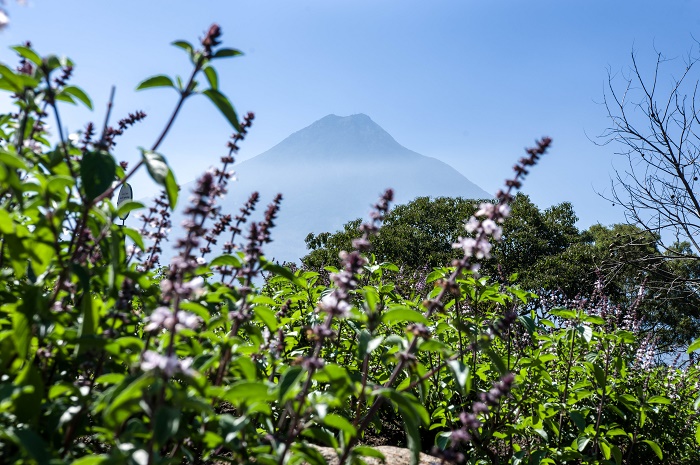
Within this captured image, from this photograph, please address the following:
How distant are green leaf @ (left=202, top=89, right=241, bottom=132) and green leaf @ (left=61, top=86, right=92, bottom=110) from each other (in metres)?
0.80

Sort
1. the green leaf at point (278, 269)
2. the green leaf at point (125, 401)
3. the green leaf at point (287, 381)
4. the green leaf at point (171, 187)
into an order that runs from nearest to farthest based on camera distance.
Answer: the green leaf at point (125, 401) < the green leaf at point (287, 381) < the green leaf at point (171, 187) < the green leaf at point (278, 269)

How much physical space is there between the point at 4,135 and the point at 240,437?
7.90 ft

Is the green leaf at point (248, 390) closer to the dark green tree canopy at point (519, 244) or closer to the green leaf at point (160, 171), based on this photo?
the green leaf at point (160, 171)

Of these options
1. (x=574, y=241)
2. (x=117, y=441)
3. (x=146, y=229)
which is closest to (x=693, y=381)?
(x=146, y=229)

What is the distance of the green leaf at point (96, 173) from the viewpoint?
2295 millimetres

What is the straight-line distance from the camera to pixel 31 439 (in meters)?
1.95

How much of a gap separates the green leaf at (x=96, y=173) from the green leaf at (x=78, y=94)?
0.64 metres

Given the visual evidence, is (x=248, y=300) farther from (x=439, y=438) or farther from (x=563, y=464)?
(x=563, y=464)

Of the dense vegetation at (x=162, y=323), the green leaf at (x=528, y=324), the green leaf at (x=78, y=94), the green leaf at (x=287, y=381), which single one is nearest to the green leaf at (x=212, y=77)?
the dense vegetation at (x=162, y=323)

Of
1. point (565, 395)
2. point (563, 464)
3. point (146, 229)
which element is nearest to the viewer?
point (146, 229)

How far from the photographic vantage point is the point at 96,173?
7.66ft

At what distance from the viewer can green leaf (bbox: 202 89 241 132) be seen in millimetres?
2477

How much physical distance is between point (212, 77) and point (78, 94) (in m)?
0.80

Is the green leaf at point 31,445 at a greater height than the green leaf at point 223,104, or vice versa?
the green leaf at point 223,104
